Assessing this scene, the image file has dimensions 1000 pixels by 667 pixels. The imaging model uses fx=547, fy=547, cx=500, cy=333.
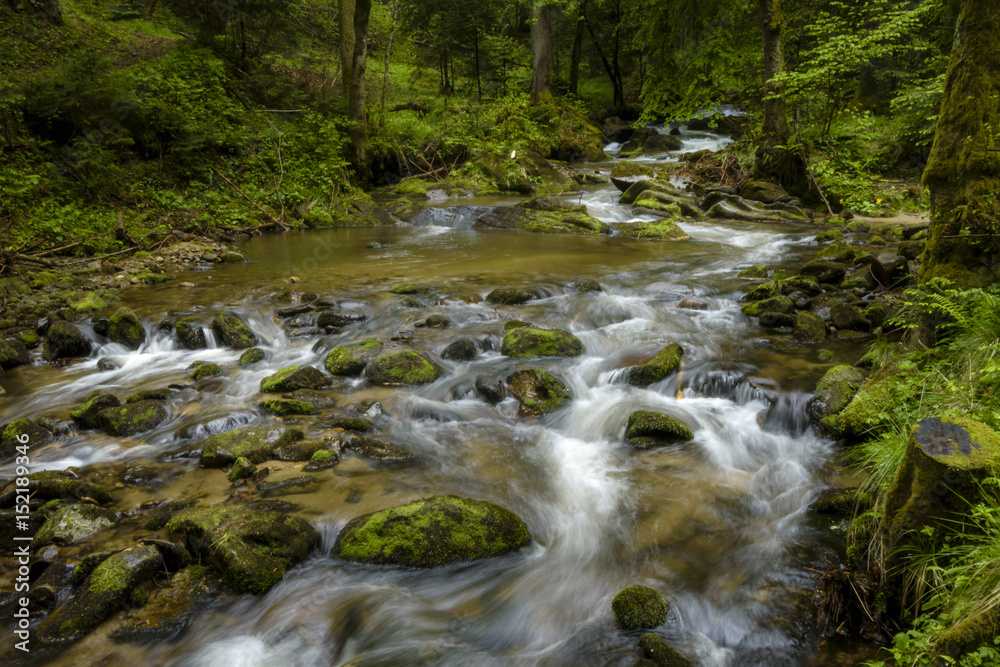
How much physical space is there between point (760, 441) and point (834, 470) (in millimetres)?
750

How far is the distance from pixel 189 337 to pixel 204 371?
1351 millimetres

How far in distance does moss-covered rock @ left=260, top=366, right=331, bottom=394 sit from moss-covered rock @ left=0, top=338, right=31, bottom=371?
10.7 feet

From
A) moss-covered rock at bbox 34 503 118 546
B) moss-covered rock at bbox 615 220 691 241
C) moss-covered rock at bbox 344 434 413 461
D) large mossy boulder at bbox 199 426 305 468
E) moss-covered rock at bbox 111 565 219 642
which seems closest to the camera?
moss-covered rock at bbox 111 565 219 642

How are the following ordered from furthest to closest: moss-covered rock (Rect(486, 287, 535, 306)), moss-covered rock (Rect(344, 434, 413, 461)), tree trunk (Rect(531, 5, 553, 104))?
tree trunk (Rect(531, 5, 553, 104)), moss-covered rock (Rect(486, 287, 535, 306)), moss-covered rock (Rect(344, 434, 413, 461))

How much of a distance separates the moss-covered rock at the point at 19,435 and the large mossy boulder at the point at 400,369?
10.4 feet

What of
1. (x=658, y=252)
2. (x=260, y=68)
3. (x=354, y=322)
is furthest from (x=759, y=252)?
(x=260, y=68)

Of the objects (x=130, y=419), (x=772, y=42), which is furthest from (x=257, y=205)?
(x=772, y=42)

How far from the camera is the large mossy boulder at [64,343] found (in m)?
7.25

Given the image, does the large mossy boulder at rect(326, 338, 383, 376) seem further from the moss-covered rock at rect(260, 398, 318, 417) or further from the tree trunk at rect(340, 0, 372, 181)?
the tree trunk at rect(340, 0, 372, 181)

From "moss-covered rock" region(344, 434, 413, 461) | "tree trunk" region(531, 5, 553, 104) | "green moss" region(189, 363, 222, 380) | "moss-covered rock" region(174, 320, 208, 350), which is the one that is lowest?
"moss-covered rock" region(344, 434, 413, 461)

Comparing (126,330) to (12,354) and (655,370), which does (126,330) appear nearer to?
(12,354)

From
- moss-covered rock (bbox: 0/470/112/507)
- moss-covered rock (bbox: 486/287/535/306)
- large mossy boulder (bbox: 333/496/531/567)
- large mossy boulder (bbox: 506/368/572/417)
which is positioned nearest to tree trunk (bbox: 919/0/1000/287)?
large mossy boulder (bbox: 506/368/572/417)

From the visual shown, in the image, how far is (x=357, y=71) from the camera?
1673 cm

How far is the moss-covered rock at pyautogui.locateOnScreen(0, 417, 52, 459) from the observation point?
200 inches
